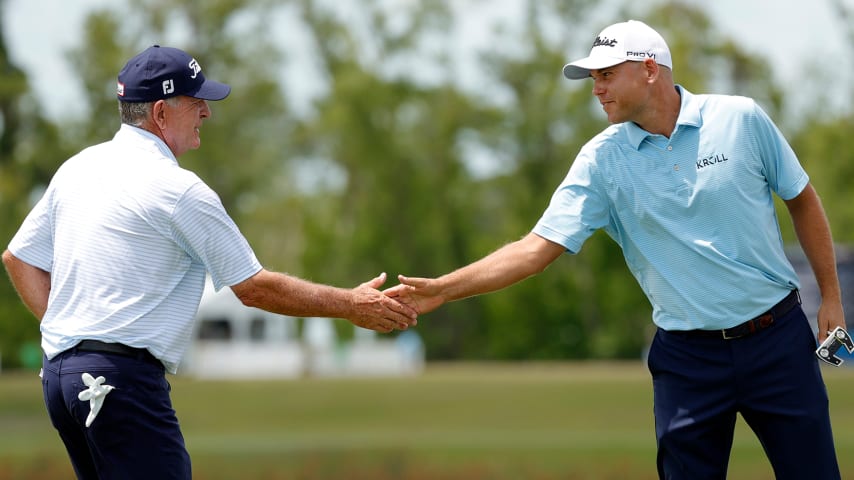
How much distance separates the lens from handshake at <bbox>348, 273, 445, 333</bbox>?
6.13 meters

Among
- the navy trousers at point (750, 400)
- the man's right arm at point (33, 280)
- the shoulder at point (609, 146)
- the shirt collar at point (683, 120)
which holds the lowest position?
the navy trousers at point (750, 400)

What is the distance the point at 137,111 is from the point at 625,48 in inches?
82.3

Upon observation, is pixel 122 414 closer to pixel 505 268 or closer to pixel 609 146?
pixel 505 268

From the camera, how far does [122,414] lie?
498 cm

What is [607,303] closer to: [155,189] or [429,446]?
[429,446]

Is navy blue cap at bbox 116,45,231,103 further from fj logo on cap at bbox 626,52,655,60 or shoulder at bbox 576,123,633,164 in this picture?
fj logo on cap at bbox 626,52,655,60

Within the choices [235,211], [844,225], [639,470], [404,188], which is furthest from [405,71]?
[639,470]

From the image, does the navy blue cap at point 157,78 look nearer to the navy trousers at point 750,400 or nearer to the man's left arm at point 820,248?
the navy trousers at point 750,400

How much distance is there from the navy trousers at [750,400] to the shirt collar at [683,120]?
871mm

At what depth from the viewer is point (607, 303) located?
4609cm

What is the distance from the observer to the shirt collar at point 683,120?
223 inches

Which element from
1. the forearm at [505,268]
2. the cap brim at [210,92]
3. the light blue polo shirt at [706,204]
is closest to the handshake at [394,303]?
the forearm at [505,268]

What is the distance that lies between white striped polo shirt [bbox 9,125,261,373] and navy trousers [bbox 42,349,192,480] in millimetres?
82

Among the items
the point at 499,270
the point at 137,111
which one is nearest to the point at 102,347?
the point at 137,111
